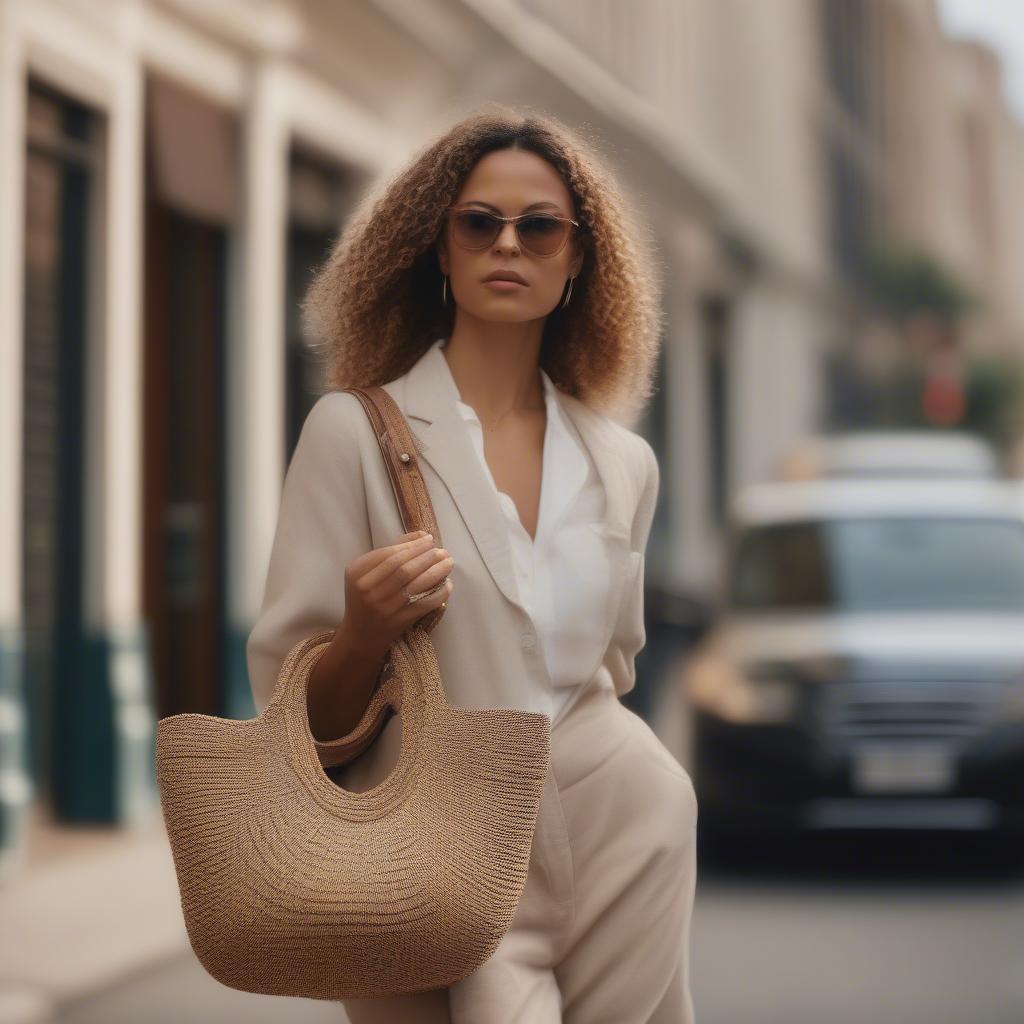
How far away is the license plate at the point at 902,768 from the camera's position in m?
8.74

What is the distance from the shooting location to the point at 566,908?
9.64 ft

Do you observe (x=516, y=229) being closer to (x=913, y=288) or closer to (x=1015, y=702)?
(x=1015, y=702)

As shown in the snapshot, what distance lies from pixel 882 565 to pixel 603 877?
6.81 meters

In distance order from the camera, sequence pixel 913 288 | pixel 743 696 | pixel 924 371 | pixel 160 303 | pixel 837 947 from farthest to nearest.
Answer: pixel 913 288 < pixel 924 371 < pixel 160 303 < pixel 743 696 < pixel 837 947

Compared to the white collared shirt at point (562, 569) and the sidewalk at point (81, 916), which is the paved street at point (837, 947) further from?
the white collared shirt at point (562, 569)

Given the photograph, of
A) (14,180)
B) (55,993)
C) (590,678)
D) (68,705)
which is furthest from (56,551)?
(590,678)

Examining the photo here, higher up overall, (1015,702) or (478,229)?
(478,229)

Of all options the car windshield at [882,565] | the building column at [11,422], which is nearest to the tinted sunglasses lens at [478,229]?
the building column at [11,422]

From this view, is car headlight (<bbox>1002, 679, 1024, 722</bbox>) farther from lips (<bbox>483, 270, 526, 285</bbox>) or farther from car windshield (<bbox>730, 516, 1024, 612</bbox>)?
lips (<bbox>483, 270, 526, 285</bbox>)

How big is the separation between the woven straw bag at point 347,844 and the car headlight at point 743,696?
6.29 metres

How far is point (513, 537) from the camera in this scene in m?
2.92

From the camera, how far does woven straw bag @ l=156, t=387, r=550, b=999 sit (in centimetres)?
254

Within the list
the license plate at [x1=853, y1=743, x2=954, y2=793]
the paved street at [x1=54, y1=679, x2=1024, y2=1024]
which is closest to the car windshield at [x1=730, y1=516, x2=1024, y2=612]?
the license plate at [x1=853, y1=743, x2=954, y2=793]

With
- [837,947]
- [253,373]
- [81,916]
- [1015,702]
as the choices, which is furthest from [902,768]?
[253,373]
